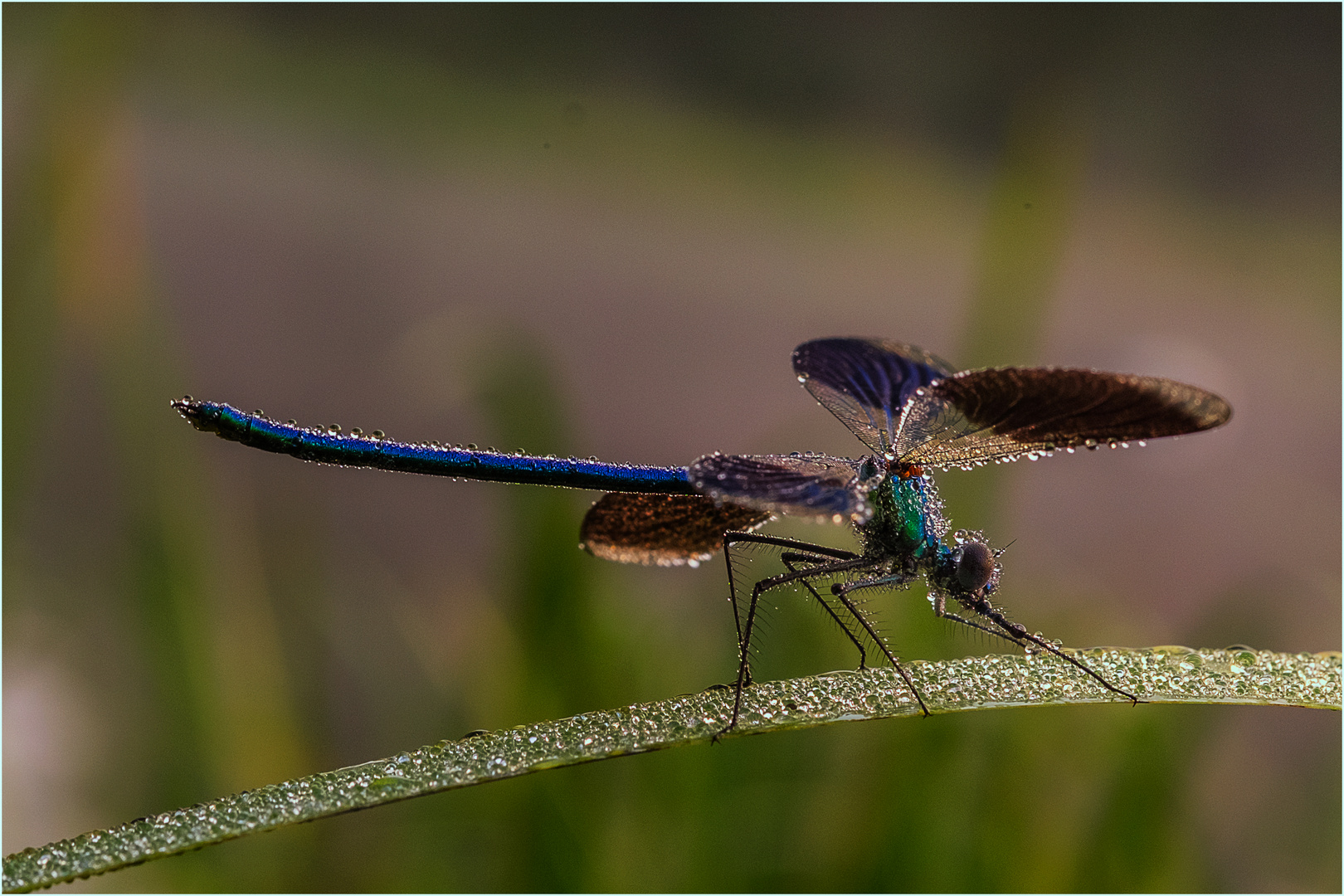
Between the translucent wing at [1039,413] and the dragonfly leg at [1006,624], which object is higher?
the translucent wing at [1039,413]

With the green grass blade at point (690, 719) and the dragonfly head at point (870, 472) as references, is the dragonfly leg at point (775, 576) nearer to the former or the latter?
the dragonfly head at point (870, 472)

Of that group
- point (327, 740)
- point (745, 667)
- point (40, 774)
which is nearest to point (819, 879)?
point (745, 667)

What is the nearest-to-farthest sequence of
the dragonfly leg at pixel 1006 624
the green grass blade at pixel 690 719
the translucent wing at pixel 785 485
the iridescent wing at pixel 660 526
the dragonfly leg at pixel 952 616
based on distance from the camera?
the green grass blade at pixel 690 719, the translucent wing at pixel 785 485, the dragonfly leg at pixel 1006 624, the dragonfly leg at pixel 952 616, the iridescent wing at pixel 660 526

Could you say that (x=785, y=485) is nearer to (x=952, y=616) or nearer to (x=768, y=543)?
(x=768, y=543)

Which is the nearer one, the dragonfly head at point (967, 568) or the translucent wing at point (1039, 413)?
the translucent wing at point (1039, 413)

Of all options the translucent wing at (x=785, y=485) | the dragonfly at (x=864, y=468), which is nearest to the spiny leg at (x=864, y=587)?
the dragonfly at (x=864, y=468)

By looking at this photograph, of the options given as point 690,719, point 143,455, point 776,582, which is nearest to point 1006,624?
point 776,582
